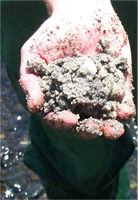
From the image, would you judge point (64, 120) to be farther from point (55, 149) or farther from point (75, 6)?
point (55, 149)

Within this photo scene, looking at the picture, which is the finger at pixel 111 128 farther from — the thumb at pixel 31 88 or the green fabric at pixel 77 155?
the green fabric at pixel 77 155

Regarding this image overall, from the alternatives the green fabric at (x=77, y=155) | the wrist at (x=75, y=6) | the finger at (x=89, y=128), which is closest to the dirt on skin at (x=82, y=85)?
the finger at (x=89, y=128)

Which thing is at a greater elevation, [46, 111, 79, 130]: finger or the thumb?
the thumb

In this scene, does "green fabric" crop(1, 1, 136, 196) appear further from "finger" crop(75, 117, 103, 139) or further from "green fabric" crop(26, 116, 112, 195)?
"finger" crop(75, 117, 103, 139)

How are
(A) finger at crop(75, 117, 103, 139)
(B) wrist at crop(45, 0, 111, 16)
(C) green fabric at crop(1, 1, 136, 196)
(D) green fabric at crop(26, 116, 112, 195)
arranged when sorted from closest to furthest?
(A) finger at crop(75, 117, 103, 139) → (B) wrist at crop(45, 0, 111, 16) → (C) green fabric at crop(1, 1, 136, 196) → (D) green fabric at crop(26, 116, 112, 195)

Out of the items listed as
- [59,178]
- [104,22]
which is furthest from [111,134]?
[59,178]

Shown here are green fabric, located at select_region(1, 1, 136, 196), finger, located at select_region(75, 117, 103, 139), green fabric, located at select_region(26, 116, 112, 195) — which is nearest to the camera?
finger, located at select_region(75, 117, 103, 139)

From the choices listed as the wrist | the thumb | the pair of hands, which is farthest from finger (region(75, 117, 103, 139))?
the wrist

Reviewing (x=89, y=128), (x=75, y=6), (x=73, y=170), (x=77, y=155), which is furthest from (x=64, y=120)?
(x=73, y=170)
